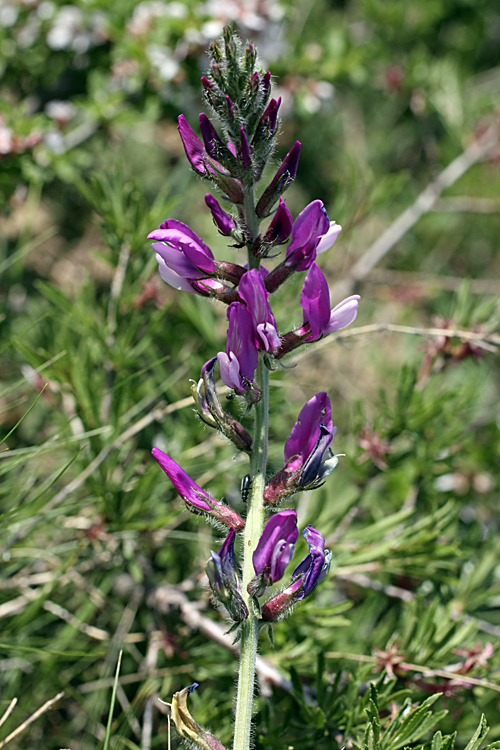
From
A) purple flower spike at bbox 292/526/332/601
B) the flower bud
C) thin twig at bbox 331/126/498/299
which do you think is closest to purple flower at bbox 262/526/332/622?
purple flower spike at bbox 292/526/332/601

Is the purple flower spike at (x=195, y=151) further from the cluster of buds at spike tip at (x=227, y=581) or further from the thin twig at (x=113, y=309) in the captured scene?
the thin twig at (x=113, y=309)

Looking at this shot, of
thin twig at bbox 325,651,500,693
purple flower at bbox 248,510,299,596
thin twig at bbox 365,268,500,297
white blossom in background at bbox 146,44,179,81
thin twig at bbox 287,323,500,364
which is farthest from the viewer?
thin twig at bbox 365,268,500,297

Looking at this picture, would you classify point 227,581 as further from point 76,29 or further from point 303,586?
point 76,29

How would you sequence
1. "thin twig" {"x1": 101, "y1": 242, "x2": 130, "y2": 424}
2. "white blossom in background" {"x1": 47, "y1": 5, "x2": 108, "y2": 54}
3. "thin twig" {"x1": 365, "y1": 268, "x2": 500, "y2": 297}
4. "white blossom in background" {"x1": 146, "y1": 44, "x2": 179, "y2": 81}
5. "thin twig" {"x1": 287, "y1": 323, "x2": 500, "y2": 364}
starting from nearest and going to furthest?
"thin twig" {"x1": 287, "y1": 323, "x2": 500, "y2": 364}
"thin twig" {"x1": 101, "y1": 242, "x2": 130, "y2": 424}
"white blossom in background" {"x1": 146, "y1": 44, "x2": 179, "y2": 81}
"white blossom in background" {"x1": 47, "y1": 5, "x2": 108, "y2": 54}
"thin twig" {"x1": 365, "y1": 268, "x2": 500, "y2": 297}

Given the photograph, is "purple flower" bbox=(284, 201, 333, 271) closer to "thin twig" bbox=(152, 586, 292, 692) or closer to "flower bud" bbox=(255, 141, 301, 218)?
"flower bud" bbox=(255, 141, 301, 218)

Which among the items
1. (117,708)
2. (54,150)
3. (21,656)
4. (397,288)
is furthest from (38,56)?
(117,708)

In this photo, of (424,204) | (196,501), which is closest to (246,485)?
(196,501)

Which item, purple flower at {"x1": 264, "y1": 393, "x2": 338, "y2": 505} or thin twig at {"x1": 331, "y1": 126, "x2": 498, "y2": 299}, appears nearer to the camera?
purple flower at {"x1": 264, "y1": 393, "x2": 338, "y2": 505}
